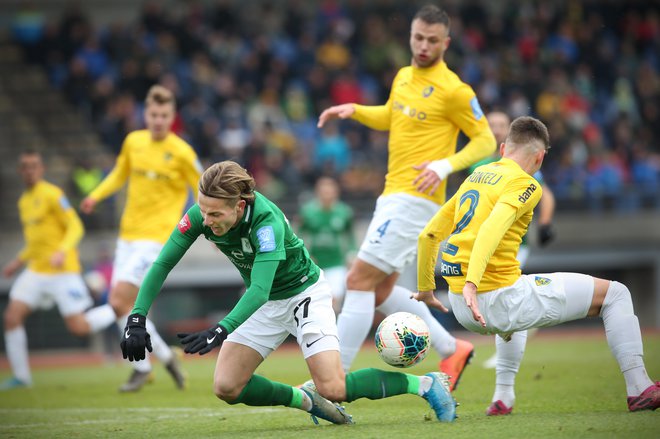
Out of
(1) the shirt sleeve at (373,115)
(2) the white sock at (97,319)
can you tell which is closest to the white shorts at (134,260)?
(2) the white sock at (97,319)

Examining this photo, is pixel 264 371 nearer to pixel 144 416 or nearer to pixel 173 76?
pixel 144 416

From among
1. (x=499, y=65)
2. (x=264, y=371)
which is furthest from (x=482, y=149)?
(x=499, y=65)

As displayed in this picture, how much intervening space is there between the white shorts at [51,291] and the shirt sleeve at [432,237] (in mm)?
6098

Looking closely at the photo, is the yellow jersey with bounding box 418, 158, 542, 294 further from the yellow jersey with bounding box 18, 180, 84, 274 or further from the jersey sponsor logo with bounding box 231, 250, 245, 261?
the yellow jersey with bounding box 18, 180, 84, 274

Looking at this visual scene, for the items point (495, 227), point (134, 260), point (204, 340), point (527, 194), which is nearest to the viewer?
point (204, 340)

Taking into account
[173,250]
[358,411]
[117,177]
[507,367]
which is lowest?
[358,411]

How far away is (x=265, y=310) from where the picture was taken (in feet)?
21.1

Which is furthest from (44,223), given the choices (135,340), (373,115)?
(135,340)

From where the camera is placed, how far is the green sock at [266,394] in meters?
6.25

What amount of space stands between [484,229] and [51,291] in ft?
22.8

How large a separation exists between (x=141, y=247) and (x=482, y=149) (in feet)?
12.4

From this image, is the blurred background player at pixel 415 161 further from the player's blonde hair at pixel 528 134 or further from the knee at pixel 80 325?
the knee at pixel 80 325

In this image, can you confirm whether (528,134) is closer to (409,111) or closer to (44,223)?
(409,111)

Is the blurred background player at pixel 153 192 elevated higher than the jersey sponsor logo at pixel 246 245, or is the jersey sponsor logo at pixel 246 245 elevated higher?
the blurred background player at pixel 153 192
